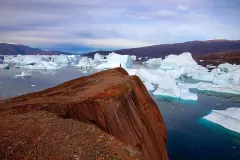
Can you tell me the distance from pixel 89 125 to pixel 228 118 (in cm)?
1111

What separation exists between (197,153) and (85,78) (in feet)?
18.9

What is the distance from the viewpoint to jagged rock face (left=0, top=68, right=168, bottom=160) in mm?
2887

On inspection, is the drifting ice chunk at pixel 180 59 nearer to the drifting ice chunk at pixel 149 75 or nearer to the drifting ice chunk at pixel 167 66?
the drifting ice chunk at pixel 167 66

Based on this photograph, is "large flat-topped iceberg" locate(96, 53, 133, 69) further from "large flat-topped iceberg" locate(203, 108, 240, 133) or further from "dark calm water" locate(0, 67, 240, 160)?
"large flat-topped iceberg" locate(203, 108, 240, 133)

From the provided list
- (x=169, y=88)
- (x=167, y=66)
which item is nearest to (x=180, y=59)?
(x=167, y=66)

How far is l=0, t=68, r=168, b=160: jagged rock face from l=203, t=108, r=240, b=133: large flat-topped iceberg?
7.10 m

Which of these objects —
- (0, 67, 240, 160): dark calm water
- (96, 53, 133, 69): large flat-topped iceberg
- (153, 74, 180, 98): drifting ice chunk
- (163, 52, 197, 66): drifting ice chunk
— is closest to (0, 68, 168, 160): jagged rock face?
(0, 67, 240, 160): dark calm water

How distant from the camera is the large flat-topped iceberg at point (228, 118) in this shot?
1205cm

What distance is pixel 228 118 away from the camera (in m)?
12.6

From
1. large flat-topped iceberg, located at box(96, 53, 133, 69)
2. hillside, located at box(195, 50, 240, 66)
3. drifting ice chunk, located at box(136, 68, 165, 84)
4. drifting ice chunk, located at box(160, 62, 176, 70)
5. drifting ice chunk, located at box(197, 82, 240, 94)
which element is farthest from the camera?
hillside, located at box(195, 50, 240, 66)

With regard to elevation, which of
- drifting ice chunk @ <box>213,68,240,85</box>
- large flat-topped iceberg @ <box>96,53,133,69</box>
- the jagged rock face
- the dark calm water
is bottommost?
the dark calm water

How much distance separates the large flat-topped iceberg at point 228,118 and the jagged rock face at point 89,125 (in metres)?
7.10

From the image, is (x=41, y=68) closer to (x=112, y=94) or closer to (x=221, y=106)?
(x=221, y=106)

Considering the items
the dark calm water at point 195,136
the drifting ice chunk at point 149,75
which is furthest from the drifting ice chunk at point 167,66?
the dark calm water at point 195,136
